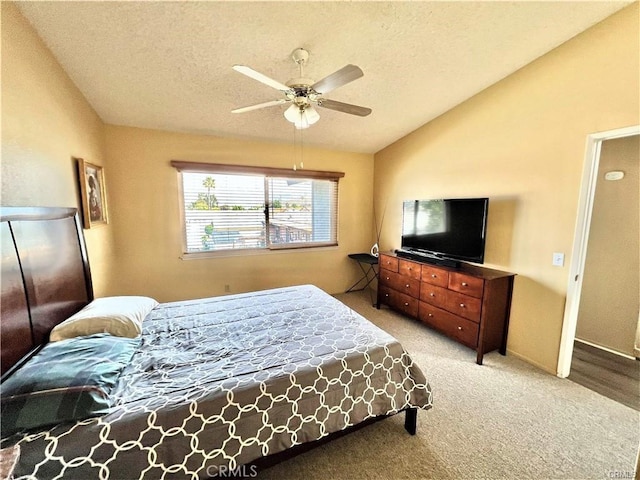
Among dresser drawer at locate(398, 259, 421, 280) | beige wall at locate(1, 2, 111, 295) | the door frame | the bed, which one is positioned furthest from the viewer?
dresser drawer at locate(398, 259, 421, 280)

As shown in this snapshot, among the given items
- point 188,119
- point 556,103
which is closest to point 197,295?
point 188,119

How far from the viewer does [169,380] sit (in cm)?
132

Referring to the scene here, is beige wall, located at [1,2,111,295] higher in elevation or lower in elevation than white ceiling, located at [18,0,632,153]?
lower

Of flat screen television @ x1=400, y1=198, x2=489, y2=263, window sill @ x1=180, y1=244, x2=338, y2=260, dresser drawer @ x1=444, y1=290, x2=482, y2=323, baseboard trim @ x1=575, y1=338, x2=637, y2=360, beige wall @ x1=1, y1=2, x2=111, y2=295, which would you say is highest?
beige wall @ x1=1, y1=2, x2=111, y2=295

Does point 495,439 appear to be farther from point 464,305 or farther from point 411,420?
point 464,305

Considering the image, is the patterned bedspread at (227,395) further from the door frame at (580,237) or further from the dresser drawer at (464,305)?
the door frame at (580,237)

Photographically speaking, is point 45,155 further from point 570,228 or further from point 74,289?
point 570,228

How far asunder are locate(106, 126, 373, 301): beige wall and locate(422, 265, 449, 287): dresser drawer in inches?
70.0

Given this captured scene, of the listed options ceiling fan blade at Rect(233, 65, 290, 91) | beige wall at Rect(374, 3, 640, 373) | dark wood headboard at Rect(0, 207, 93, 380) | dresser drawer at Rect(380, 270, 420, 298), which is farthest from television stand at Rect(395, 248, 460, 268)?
dark wood headboard at Rect(0, 207, 93, 380)

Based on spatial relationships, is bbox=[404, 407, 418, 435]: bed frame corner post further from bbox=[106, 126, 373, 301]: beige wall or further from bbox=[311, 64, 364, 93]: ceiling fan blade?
bbox=[106, 126, 373, 301]: beige wall

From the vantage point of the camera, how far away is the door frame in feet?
6.79

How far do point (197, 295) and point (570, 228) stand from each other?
165 inches

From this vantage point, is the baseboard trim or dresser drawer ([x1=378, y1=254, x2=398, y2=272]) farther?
dresser drawer ([x1=378, y1=254, x2=398, y2=272])

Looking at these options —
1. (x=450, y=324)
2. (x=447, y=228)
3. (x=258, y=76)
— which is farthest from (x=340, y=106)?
(x=450, y=324)
